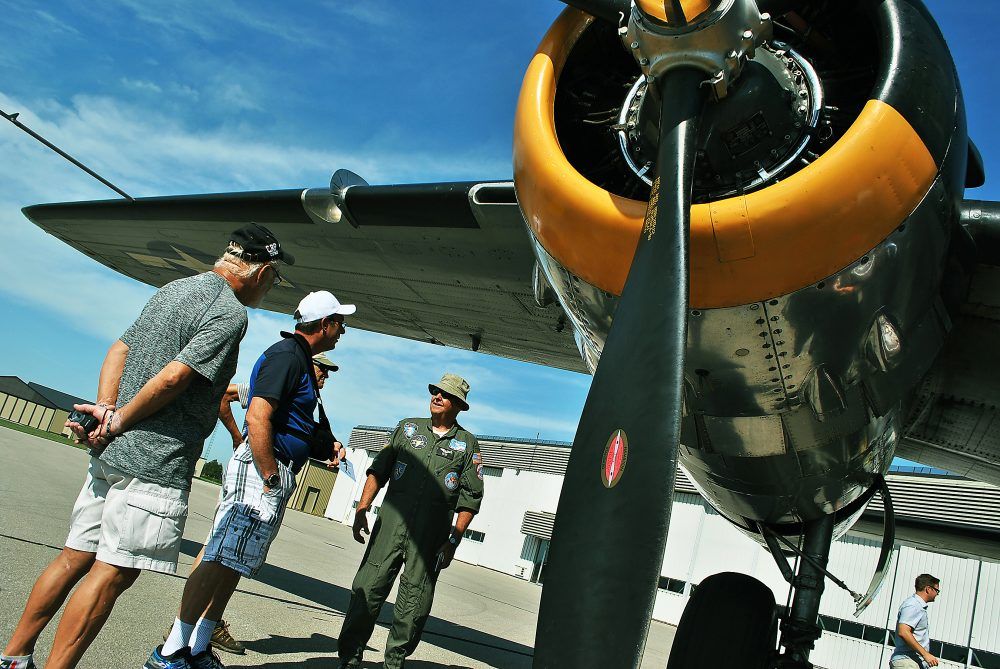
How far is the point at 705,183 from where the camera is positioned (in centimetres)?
245

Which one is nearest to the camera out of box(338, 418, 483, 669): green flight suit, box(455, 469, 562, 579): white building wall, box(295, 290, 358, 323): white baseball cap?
box(295, 290, 358, 323): white baseball cap

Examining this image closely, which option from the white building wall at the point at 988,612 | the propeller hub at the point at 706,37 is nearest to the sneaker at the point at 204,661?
the propeller hub at the point at 706,37

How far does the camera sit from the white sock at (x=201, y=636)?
289 centimetres

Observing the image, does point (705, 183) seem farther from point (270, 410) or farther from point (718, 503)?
point (270, 410)

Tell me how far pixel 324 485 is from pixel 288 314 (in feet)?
140

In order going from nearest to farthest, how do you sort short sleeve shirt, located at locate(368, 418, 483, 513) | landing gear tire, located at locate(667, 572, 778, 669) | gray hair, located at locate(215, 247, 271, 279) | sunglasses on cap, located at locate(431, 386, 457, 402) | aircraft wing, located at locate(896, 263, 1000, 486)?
1. aircraft wing, located at locate(896, 263, 1000, 486)
2. gray hair, located at locate(215, 247, 271, 279)
3. landing gear tire, located at locate(667, 572, 778, 669)
4. short sleeve shirt, located at locate(368, 418, 483, 513)
5. sunglasses on cap, located at locate(431, 386, 457, 402)

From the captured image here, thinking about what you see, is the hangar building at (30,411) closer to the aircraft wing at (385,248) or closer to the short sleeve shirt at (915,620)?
the aircraft wing at (385,248)

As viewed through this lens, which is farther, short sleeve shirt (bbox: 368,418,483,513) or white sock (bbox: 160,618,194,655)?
short sleeve shirt (bbox: 368,418,483,513)

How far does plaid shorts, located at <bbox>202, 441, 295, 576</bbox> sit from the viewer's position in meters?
3.01

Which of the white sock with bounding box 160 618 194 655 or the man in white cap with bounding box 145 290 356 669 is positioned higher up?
the man in white cap with bounding box 145 290 356 669

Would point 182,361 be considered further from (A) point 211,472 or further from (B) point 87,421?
(A) point 211,472

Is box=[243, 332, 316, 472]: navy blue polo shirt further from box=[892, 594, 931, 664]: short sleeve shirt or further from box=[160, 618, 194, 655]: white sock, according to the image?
box=[892, 594, 931, 664]: short sleeve shirt

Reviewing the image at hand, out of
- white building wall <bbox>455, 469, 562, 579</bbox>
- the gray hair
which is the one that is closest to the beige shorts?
the gray hair

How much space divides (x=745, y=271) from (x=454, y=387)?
8.90ft
